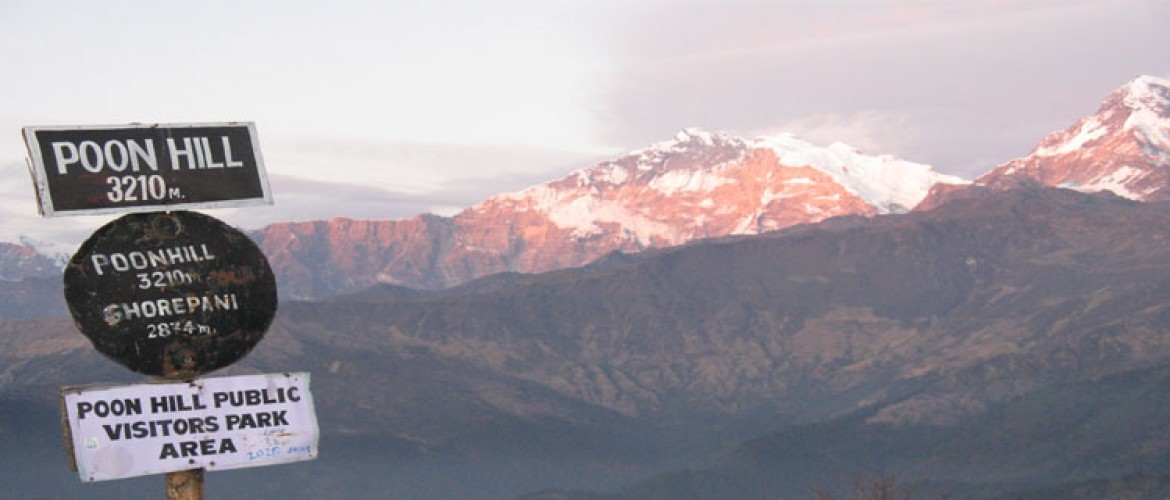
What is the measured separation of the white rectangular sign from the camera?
651 inches

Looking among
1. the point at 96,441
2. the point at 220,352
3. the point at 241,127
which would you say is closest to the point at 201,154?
the point at 241,127

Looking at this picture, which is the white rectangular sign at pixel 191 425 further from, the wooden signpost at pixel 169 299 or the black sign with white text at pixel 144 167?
the black sign with white text at pixel 144 167

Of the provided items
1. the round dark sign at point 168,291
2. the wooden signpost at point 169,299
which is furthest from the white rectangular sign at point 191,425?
the round dark sign at point 168,291

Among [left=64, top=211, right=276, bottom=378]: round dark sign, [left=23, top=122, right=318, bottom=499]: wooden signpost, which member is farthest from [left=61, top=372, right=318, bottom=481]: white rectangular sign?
[left=64, top=211, right=276, bottom=378]: round dark sign

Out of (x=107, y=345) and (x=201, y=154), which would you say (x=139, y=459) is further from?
(x=201, y=154)

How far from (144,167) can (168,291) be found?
4.44ft

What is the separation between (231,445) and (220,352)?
1.03 metres

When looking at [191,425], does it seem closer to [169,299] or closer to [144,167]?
[169,299]

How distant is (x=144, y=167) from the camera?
664 inches

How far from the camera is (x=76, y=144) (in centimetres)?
1669

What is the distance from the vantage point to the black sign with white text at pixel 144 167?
16594mm

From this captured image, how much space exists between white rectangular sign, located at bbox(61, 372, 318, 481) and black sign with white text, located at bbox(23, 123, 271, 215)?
6.52 ft

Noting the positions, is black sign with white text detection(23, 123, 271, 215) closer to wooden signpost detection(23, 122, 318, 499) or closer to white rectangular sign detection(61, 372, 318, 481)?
wooden signpost detection(23, 122, 318, 499)

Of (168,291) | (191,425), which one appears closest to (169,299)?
(168,291)
